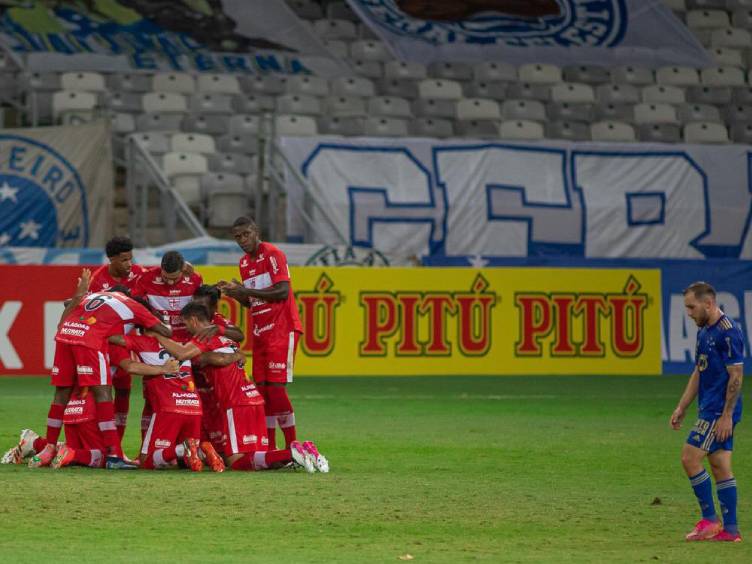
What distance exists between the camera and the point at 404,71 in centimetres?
2966

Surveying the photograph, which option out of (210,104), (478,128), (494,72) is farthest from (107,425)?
(494,72)

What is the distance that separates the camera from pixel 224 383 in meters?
11.2

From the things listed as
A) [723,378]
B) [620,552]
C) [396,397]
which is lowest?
[396,397]

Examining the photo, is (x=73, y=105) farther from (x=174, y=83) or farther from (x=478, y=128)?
(x=478, y=128)

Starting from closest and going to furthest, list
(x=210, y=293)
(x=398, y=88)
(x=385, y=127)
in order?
(x=210, y=293)
(x=385, y=127)
(x=398, y=88)

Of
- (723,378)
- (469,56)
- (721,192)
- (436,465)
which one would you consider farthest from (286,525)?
(469,56)

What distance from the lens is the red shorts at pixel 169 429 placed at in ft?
35.9

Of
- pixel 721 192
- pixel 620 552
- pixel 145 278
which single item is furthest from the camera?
pixel 721 192

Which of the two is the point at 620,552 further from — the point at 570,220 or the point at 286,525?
the point at 570,220

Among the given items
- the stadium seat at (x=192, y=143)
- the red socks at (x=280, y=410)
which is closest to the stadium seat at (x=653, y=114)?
the stadium seat at (x=192, y=143)

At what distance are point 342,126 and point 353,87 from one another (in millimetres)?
1330

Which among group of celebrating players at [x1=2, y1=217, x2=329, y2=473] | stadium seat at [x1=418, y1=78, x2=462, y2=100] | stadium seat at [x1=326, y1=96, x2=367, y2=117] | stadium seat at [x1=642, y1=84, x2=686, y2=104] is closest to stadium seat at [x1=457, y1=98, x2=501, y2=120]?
stadium seat at [x1=418, y1=78, x2=462, y2=100]

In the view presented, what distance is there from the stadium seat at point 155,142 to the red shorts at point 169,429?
14.9m

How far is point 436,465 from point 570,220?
15464mm
